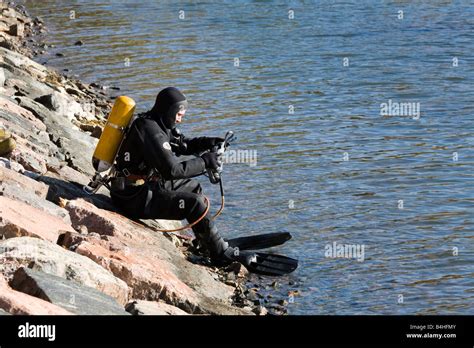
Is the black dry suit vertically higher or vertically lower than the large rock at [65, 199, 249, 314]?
higher

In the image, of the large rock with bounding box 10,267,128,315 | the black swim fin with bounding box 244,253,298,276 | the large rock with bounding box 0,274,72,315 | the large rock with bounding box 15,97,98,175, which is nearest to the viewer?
the large rock with bounding box 0,274,72,315

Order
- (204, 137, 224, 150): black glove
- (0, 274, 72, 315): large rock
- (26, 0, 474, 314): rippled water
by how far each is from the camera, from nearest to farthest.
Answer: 1. (0, 274, 72, 315): large rock
2. (204, 137, 224, 150): black glove
3. (26, 0, 474, 314): rippled water

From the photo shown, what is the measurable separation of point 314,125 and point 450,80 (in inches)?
177

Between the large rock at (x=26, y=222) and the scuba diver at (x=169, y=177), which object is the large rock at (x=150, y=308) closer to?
the large rock at (x=26, y=222)

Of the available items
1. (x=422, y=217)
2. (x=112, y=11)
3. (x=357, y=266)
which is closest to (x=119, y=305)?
(x=357, y=266)

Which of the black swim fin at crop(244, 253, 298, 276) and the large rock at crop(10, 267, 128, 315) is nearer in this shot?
the large rock at crop(10, 267, 128, 315)

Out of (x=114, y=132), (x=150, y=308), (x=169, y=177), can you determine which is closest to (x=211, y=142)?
(x=169, y=177)

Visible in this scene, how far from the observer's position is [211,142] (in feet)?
37.4

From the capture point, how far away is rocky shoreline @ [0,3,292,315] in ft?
25.8

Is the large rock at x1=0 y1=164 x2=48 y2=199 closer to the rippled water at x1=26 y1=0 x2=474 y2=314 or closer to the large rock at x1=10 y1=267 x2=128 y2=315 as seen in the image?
the large rock at x1=10 y1=267 x2=128 y2=315

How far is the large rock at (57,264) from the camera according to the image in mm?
8172

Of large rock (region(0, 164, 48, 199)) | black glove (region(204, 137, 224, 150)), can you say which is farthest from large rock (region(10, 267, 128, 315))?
black glove (region(204, 137, 224, 150))

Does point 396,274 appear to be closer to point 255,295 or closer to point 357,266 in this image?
point 357,266

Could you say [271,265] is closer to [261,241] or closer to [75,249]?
[261,241]
